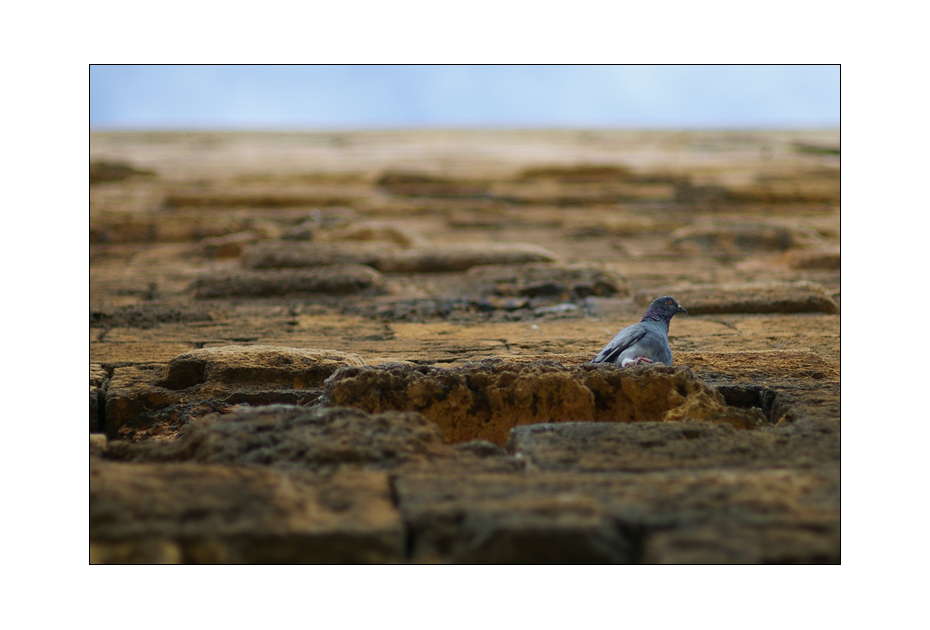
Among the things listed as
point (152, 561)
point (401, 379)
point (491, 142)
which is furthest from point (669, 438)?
point (491, 142)

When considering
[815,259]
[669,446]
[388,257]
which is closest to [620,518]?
[669,446]

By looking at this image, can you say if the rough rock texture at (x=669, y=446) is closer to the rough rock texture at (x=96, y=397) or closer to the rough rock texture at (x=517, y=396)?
the rough rock texture at (x=517, y=396)

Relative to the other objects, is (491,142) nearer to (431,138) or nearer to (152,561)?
(431,138)

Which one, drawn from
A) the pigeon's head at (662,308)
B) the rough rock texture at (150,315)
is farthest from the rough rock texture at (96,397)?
the pigeon's head at (662,308)

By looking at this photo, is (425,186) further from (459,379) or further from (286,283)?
(459,379)

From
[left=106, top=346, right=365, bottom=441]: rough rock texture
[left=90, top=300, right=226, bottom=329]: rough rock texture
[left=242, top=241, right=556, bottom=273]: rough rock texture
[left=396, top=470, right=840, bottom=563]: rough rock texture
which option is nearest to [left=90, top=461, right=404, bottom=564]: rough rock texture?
[left=396, top=470, right=840, bottom=563]: rough rock texture

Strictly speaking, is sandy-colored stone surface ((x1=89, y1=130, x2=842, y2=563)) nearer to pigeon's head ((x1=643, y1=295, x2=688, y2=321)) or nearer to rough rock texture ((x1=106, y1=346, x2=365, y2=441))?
rough rock texture ((x1=106, y1=346, x2=365, y2=441))

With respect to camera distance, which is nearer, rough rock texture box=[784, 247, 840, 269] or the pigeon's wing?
the pigeon's wing

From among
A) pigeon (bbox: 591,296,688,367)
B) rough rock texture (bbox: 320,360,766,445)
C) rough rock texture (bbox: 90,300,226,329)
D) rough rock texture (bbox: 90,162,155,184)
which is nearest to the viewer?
rough rock texture (bbox: 320,360,766,445)
